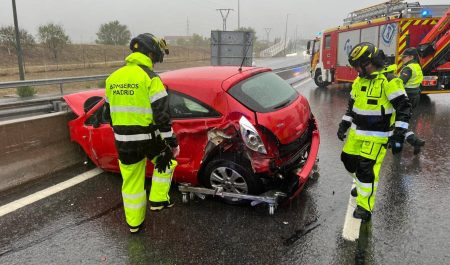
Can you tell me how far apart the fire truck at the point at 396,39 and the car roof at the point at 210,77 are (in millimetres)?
7397

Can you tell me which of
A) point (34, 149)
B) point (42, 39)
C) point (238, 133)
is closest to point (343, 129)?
point (238, 133)

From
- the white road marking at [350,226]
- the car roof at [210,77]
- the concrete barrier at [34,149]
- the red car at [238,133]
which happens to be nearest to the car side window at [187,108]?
the red car at [238,133]

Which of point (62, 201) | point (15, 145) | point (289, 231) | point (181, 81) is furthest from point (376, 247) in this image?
point (15, 145)

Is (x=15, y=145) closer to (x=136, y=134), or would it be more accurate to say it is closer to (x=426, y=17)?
(x=136, y=134)

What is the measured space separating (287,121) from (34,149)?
10.9 feet

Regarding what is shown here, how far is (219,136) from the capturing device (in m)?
4.03

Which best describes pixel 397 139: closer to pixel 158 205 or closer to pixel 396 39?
pixel 158 205

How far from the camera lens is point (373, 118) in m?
3.76

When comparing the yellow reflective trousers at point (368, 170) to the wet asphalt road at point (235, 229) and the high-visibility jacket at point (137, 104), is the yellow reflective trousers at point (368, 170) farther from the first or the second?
the high-visibility jacket at point (137, 104)

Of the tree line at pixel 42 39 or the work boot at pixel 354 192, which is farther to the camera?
the tree line at pixel 42 39

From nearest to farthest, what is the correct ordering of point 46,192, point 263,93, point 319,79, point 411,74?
point 263,93, point 46,192, point 411,74, point 319,79

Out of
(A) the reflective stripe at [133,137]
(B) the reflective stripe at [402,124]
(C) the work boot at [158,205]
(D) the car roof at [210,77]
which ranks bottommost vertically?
(C) the work boot at [158,205]

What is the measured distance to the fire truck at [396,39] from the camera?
1010 cm

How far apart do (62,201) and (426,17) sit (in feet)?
35.5
